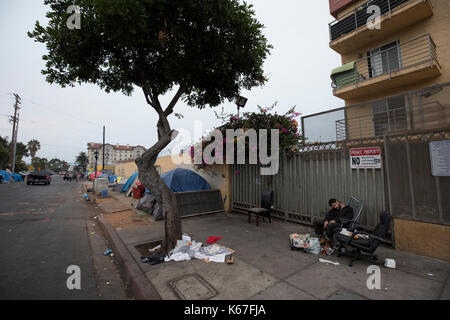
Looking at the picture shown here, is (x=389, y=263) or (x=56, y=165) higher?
(x=56, y=165)

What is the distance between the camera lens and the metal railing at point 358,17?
9.19 metres

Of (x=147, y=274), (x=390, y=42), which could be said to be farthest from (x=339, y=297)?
(x=390, y=42)

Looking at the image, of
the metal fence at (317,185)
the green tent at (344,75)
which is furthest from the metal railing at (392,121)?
the green tent at (344,75)

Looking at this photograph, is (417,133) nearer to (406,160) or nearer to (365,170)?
(406,160)

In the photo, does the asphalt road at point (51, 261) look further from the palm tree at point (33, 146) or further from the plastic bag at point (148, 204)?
the palm tree at point (33, 146)

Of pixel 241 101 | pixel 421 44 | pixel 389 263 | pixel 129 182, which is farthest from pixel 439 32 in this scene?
pixel 129 182

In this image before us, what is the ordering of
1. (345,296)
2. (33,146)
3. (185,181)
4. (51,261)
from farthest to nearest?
(33,146) → (185,181) → (51,261) → (345,296)

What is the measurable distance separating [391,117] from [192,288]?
207 inches

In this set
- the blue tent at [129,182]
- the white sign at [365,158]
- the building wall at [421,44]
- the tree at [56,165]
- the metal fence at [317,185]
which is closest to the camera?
the white sign at [365,158]

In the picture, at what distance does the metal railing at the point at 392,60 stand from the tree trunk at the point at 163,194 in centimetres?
1002

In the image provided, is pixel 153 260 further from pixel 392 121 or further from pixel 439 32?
pixel 439 32

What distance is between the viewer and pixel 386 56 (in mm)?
9852

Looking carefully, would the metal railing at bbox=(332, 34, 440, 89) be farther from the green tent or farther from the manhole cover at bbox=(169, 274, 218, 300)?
the manhole cover at bbox=(169, 274, 218, 300)

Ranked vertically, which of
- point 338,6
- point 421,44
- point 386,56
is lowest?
point 421,44
